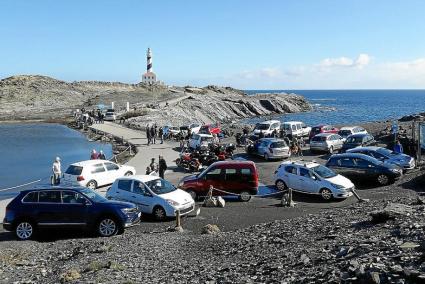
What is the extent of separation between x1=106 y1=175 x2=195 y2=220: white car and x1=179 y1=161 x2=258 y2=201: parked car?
2692 mm

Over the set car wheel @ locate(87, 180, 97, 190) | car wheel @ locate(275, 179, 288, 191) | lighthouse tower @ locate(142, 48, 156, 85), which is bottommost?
car wheel @ locate(87, 180, 97, 190)

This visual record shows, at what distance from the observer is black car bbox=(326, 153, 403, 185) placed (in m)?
23.3

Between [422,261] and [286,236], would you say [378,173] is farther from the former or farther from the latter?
[422,261]

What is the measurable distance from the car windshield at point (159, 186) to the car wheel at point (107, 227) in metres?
2.85

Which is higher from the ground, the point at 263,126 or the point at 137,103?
the point at 137,103

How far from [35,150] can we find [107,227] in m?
32.1

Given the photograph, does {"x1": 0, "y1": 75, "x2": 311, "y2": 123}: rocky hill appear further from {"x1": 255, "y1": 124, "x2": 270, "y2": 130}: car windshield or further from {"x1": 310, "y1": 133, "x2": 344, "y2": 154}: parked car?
{"x1": 310, "y1": 133, "x2": 344, "y2": 154}: parked car

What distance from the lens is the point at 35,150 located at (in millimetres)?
45188

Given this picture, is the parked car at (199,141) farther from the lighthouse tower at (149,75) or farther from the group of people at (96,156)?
the lighthouse tower at (149,75)

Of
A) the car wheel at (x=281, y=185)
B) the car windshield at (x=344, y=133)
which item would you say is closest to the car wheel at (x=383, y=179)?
the car wheel at (x=281, y=185)

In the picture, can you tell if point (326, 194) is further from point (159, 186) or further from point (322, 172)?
point (159, 186)

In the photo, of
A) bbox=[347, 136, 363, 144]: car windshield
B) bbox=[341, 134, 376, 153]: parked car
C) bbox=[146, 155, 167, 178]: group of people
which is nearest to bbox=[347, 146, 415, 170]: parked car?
bbox=[341, 134, 376, 153]: parked car

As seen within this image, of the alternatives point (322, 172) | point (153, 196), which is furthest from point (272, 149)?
point (153, 196)

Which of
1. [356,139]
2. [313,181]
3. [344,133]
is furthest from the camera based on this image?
[344,133]
